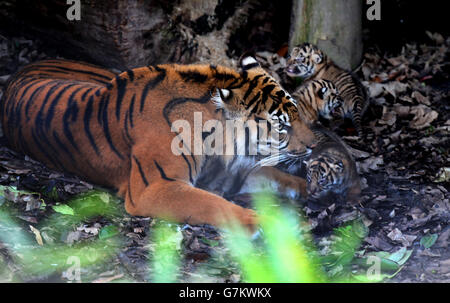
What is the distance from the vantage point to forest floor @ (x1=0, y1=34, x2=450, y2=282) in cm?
311

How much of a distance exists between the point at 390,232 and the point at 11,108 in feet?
9.39

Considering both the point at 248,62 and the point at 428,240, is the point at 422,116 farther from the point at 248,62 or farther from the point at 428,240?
the point at 428,240

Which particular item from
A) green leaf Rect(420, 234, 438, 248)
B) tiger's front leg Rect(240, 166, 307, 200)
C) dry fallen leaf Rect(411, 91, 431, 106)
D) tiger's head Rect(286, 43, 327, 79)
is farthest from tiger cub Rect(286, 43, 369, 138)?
green leaf Rect(420, 234, 438, 248)

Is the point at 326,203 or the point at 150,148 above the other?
the point at 150,148

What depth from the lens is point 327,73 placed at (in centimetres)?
582

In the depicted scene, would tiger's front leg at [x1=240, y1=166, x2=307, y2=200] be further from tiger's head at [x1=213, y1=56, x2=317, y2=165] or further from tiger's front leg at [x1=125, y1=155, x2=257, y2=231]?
tiger's front leg at [x1=125, y1=155, x2=257, y2=231]

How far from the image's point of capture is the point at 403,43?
271 inches

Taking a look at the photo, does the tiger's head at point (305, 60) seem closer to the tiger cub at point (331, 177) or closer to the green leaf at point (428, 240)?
the tiger cub at point (331, 177)

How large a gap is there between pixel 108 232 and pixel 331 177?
1.61m

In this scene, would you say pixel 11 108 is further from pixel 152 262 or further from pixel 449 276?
pixel 449 276

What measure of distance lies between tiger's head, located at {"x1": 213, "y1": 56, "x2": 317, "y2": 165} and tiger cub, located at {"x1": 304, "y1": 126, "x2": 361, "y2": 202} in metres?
0.19

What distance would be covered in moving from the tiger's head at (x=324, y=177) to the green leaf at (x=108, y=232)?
4.65ft

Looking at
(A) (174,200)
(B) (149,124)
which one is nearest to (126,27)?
(B) (149,124)

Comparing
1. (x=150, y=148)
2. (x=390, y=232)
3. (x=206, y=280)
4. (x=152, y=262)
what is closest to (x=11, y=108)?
(x=150, y=148)
